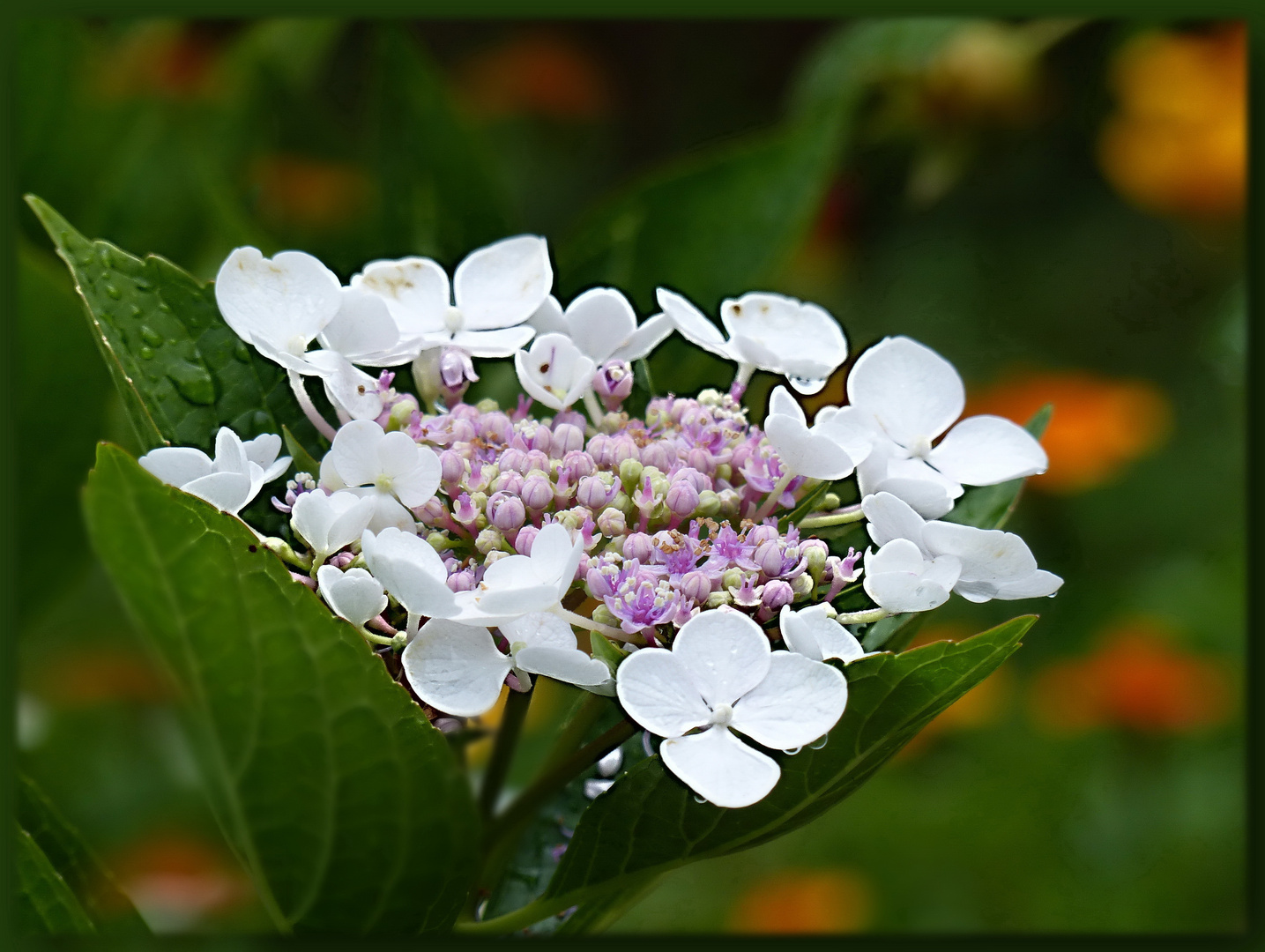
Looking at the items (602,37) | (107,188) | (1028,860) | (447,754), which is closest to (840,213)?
(602,37)

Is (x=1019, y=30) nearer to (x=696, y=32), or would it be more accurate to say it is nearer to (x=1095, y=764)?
(x=1095, y=764)

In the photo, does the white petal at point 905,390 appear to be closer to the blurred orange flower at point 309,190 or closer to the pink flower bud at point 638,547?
the pink flower bud at point 638,547

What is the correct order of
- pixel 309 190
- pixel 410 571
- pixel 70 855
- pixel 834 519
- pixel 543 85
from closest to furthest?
pixel 410 571 → pixel 834 519 → pixel 70 855 → pixel 309 190 → pixel 543 85

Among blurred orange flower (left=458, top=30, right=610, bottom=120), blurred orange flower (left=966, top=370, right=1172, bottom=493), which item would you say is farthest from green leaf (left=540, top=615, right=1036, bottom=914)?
blurred orange flower (left=458, top=30, right=610, bottom=120)

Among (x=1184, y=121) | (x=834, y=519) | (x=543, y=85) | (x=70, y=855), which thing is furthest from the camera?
(x=543, y=85)

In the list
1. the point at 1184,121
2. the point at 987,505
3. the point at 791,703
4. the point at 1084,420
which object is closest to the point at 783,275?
the point at 1084,420

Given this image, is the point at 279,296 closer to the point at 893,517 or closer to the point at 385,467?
the point at 385,467

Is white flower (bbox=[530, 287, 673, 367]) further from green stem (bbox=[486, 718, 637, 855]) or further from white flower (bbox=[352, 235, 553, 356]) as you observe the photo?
green stem (bbox=[486, 718, 637, 855])
